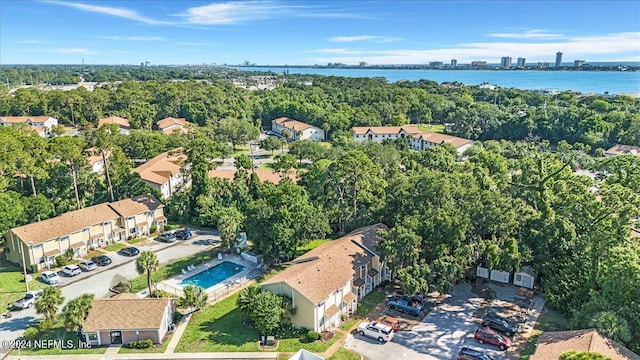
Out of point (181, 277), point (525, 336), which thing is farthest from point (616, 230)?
point (181, 277)

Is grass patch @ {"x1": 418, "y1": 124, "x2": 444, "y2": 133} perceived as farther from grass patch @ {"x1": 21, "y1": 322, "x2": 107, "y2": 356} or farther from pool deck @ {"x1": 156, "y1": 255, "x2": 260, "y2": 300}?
grass patch @ {"x1": 21, "y1": 322, "x2": 107, "y2": 356}

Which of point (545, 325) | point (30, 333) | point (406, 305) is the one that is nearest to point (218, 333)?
point (30, 333)

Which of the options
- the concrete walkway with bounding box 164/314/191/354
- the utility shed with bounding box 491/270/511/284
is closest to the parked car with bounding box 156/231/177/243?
the concrete walkway with bounding box 164/314/191/354

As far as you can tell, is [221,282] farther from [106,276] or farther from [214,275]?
[106,276]

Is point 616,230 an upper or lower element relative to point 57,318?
upper

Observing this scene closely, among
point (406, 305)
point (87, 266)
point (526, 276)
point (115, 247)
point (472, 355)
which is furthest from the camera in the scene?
point (115, 247)

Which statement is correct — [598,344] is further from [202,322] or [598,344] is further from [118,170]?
[118,170]

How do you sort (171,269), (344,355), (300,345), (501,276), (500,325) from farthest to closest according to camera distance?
(171,269) < (501,276) < (500,325) < (300,345) < (344,355)
